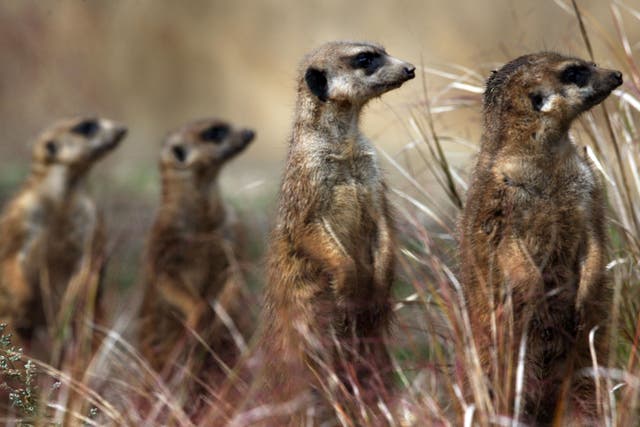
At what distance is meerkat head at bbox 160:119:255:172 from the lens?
6.73 m

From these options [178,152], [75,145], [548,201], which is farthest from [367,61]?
[75,145]

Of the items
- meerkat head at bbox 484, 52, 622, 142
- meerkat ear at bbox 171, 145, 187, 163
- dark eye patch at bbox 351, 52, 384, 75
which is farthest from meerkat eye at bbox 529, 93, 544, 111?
meerkat ear at bbox 171, 145, 187, 163

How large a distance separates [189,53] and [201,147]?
980cm

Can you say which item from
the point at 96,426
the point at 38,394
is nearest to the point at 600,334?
the point at 96,426

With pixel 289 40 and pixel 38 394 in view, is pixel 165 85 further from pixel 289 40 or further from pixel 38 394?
pixel 38 394

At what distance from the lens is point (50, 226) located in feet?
23.0

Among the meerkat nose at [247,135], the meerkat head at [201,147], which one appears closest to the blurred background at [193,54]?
the meerkat head at [201,147]

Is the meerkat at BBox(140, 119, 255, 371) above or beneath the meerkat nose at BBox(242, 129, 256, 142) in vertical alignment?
beneath

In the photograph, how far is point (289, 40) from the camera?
51.3ft

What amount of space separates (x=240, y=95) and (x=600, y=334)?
1270 centimetres

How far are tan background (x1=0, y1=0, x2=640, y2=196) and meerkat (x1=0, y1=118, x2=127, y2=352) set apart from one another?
17.0ft

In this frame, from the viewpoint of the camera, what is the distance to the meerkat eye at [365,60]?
426 centimetres

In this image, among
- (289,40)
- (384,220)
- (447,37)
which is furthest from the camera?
(289,40)

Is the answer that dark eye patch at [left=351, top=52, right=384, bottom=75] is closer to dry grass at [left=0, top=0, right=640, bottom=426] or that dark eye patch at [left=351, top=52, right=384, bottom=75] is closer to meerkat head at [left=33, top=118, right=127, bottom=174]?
dry grass at [left=0, top=0, right=640, bottom=426]
